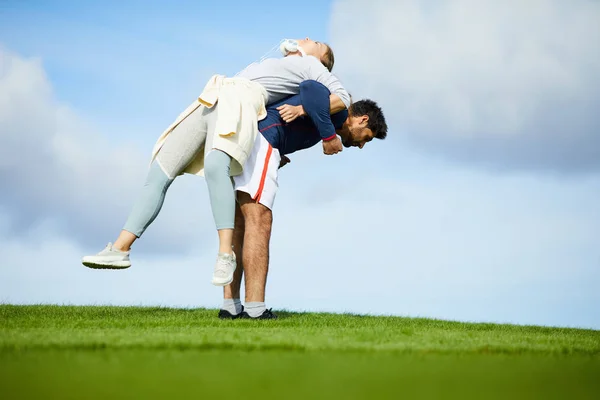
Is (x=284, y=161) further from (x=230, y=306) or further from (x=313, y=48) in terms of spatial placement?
(x=230, y=306)

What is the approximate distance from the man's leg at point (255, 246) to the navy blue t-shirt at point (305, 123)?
52cm

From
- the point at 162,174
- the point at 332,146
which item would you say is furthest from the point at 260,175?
the point at 162,174

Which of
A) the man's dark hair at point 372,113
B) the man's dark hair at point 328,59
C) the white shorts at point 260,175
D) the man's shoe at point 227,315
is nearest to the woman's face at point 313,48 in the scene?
the man's dark hair at point 328,59

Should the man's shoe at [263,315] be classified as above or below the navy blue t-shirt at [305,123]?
below

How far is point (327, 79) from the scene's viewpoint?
17.5 feet

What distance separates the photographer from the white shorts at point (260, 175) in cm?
511

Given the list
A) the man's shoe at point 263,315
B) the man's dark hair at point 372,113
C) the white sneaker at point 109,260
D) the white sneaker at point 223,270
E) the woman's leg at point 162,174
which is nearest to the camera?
the white sneaker at point 223,270

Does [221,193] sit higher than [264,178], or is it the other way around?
[264,178]

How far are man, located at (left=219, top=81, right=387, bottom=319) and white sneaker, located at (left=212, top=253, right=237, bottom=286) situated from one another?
11.4 inches

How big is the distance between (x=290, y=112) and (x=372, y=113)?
78cm

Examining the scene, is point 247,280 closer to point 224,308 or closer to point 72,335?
point 224,308

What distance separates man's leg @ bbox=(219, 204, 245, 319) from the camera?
5.43 m

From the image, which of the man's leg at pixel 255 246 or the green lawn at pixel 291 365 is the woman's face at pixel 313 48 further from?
the green lawn at pixel 291 365

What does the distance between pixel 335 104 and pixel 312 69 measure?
34cm
